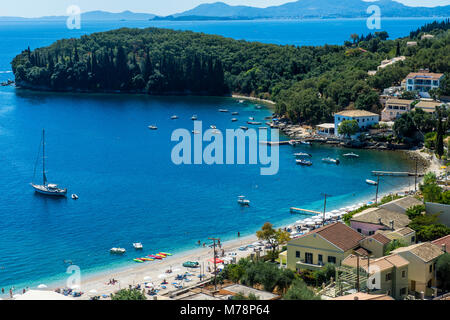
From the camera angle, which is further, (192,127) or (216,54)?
(216,54)

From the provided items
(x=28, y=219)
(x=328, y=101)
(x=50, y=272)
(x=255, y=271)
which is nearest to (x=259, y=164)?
→ (x=328, y=101)

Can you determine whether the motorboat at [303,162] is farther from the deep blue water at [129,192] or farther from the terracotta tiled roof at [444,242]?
the terracotta tiled roof at [444,242]

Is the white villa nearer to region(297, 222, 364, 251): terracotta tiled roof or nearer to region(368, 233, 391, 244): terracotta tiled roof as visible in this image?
region(368, 233, 391, 244): terracotta tiled roof

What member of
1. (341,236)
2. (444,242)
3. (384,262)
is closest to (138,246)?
(341,236)

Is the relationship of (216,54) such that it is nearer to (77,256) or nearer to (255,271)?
(77,256)

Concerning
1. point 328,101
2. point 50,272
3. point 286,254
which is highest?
point 328,101

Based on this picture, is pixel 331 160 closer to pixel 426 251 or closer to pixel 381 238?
pixel 381 238

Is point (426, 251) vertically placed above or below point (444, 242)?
above
